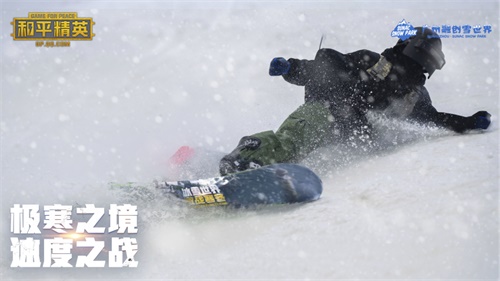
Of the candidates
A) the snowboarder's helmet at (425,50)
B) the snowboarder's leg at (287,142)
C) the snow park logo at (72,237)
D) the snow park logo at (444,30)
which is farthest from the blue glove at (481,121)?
the snow park logo at (72,237)

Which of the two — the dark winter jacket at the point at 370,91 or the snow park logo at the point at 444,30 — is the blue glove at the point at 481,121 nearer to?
the dark winter jacket at the point at 370,91

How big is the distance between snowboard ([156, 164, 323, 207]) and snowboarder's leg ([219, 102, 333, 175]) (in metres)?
0.19

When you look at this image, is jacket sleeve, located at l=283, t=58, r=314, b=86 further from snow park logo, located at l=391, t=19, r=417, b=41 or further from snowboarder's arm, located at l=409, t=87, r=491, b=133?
snowboarder's arm, located at l=409, t=87, r=491, b=133

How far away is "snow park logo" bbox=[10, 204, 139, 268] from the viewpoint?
2686 mm

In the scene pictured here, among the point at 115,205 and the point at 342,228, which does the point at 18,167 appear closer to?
the point at 115,205

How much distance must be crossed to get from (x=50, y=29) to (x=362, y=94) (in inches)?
85.3

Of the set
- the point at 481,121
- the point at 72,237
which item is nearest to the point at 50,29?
the point at 72,237

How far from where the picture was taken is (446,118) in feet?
11.7

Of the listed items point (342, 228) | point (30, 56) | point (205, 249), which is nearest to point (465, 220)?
point (342, 228)

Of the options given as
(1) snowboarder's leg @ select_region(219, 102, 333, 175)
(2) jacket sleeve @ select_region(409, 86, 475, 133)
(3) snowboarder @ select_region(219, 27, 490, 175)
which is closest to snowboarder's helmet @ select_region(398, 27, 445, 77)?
(3) snowboarder @ select_region(219, 27, 490, 175)

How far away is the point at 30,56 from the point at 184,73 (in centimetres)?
184

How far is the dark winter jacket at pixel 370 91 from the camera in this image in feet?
11.7

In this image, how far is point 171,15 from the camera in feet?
21.2

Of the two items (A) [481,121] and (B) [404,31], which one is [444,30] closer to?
(B) [404,31]
